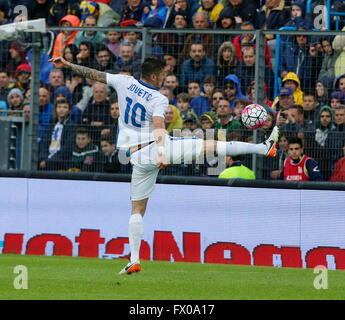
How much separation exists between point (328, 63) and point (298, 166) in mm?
1570

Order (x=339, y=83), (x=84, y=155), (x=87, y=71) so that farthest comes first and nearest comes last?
1. (x=84, y=155)
2. (x=339, y=83)
3. (x=87, y=71)

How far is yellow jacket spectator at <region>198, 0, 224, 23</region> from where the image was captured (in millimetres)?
16062

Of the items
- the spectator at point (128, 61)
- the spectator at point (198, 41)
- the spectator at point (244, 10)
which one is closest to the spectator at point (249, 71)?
the spectator at point (198, 41)

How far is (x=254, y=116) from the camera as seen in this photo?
1174 cm

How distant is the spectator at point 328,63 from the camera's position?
12484 mm

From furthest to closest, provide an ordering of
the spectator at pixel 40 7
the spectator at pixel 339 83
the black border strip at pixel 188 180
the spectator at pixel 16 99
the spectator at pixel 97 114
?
the spectator at pixel 40 7 < the spectator at pixel 16 99 < the spectator at pixel 97 114 < the spectator at pixel 339 83 < the black border strip at pixel 188 180

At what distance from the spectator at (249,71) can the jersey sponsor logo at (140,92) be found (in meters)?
3.16

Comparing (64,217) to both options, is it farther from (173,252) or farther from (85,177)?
(173,252)

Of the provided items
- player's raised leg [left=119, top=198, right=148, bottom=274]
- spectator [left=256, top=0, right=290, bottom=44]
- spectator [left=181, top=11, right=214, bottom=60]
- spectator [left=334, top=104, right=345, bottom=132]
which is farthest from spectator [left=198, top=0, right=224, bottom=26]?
player's raised leg [left=119, top=198, right=148, bottom=274]

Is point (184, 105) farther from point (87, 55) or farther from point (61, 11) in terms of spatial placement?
point (61, 11)

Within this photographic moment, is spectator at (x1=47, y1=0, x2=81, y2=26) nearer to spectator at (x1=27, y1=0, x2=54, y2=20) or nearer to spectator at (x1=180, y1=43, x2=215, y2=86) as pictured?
spectator at (x1=27, y1=0, x2=54, y2=20)

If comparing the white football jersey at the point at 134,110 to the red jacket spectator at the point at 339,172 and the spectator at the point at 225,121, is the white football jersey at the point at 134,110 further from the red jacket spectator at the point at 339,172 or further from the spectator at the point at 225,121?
the red jacket spectator at the point at 339,172

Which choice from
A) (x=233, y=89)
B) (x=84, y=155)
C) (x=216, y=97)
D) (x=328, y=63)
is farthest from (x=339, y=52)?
(x=84, y=155)

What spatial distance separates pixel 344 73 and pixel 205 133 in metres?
2.23
